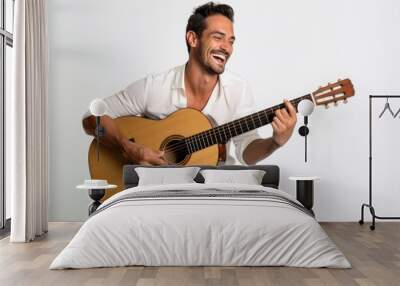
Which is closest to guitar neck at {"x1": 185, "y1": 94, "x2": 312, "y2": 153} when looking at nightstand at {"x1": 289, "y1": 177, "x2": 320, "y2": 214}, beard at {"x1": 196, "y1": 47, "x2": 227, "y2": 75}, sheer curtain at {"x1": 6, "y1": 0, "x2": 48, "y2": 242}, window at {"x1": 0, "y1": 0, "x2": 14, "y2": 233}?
beard at {"x1": 196, "y1": 47, "x2": 227, "y2": 75}

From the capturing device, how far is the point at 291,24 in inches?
295

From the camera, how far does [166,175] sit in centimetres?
670

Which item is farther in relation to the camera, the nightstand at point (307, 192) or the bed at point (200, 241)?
the nightstand at point (307, 192)

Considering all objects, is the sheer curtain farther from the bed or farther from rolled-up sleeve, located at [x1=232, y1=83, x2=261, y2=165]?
rolled-up sleeve, located at [x1=232, y1=83, x2=261, y2=165]

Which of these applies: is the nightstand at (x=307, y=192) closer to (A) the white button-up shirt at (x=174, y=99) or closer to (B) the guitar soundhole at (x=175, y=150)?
(A) the white button-up shirt at (x=174, y=99)

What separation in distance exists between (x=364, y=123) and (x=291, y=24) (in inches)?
58.0

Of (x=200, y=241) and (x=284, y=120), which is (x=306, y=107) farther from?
(x=200, y=241)

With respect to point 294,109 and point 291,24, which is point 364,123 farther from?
point 291,24

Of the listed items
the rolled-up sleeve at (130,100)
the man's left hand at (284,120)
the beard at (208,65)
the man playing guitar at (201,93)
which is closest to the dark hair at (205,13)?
the man playing guitar at (201,93)

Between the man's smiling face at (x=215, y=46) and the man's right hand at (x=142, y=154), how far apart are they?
3.90ft

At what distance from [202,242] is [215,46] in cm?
334

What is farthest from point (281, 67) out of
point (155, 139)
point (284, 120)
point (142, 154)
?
point (142, 154)

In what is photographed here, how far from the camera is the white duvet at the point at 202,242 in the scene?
4.61 meters

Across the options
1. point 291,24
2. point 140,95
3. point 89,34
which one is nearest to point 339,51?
point 291,24
